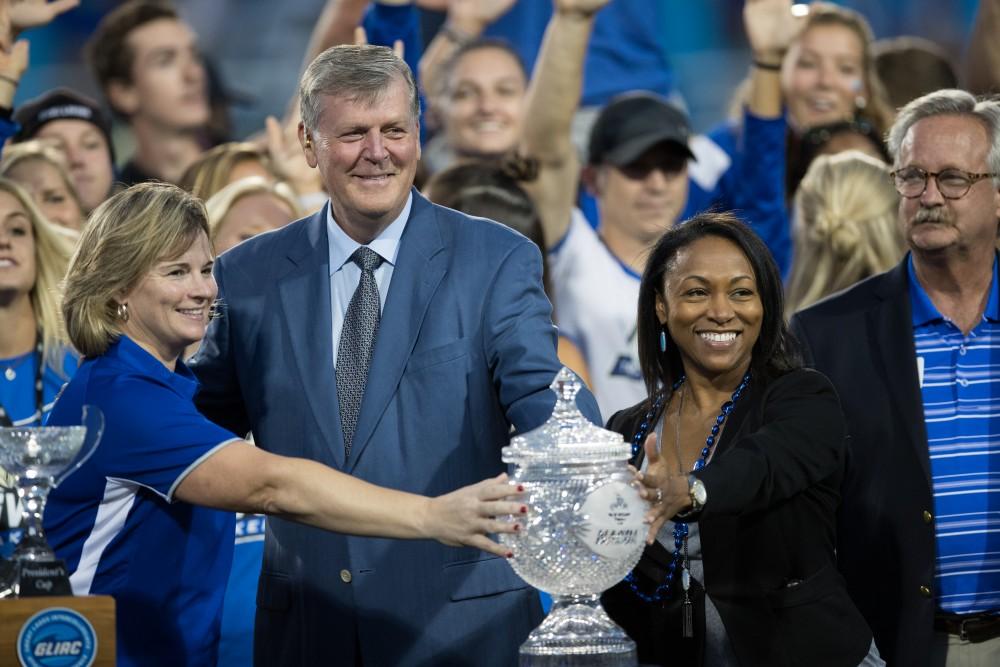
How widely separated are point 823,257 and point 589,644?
8.93 feet

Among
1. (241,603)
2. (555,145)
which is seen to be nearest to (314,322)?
(241,603)

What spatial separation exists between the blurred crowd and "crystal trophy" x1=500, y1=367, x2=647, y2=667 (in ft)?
7.66

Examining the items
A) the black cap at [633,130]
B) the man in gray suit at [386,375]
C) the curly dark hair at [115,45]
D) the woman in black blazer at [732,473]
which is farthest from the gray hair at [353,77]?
the curly dark hair at [115,45]

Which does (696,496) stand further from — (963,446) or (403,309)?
(963,446)

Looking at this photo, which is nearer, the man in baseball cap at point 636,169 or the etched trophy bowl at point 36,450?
the etched trophy bowl at point 36,450

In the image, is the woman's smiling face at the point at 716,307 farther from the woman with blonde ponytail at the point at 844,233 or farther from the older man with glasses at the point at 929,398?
the woman with blonde ponytail at the point at 844,233

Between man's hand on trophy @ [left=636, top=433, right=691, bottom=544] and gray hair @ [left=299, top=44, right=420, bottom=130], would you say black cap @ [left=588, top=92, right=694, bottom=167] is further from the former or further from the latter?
man's hand on trophy @ [left=636, top=433, right=691, bottom=544]

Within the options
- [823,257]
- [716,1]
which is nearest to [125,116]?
[716,1]

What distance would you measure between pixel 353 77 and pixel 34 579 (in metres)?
1.10

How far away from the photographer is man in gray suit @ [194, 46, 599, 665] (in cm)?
276

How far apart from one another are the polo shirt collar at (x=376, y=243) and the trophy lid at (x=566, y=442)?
A: 669 millimetres

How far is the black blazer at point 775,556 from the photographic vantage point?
2.70 meters

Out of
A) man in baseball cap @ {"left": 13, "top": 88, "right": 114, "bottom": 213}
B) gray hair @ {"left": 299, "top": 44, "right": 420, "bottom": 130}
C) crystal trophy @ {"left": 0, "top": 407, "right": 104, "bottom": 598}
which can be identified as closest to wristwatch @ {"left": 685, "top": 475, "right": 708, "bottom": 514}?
gray hair @ {"left": 299, "top": 44, "right": 420, "bottom": 130}

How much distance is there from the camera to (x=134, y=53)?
6660mm
